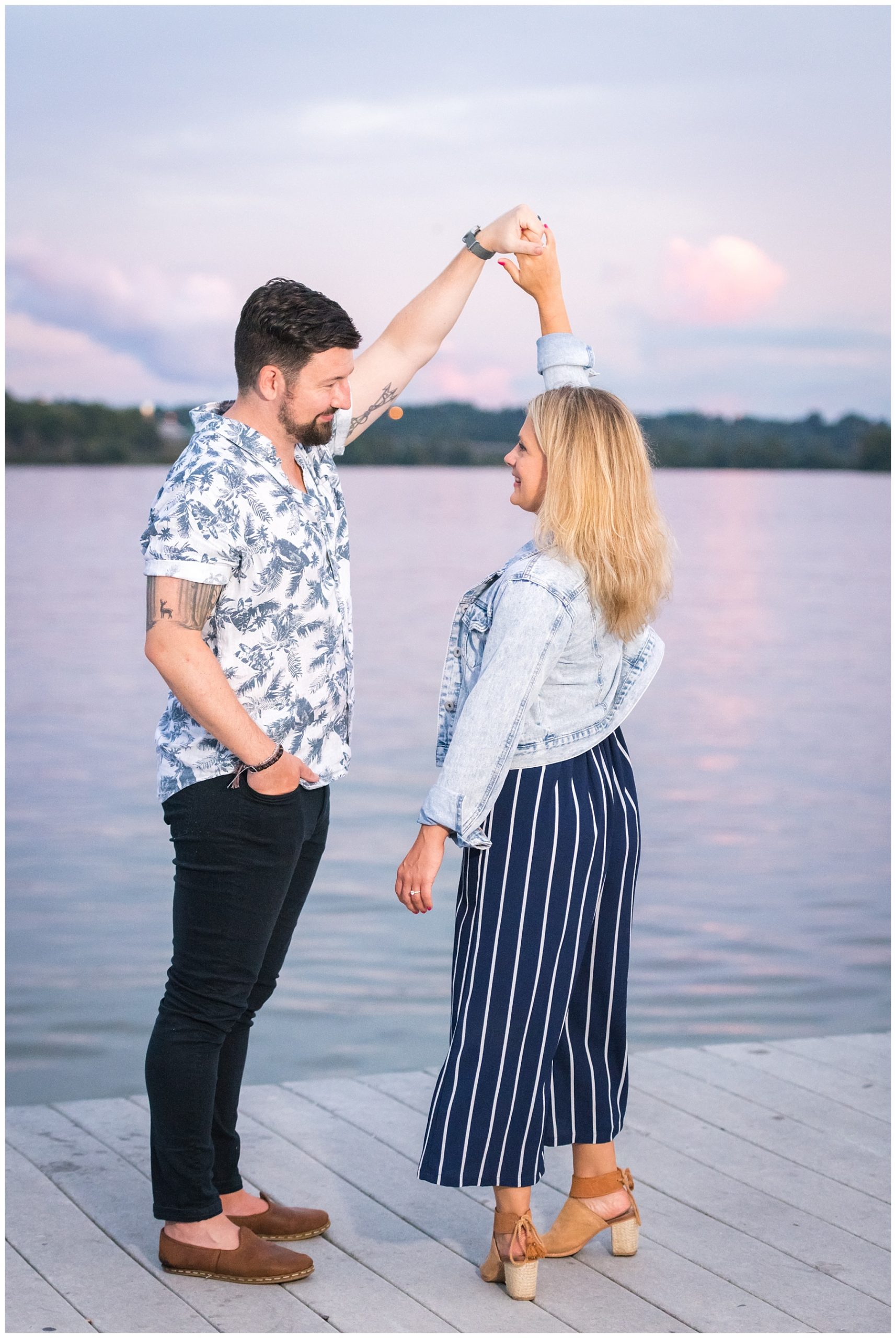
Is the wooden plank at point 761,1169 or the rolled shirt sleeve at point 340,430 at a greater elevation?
the rolled shirt sleeve at point 340,430

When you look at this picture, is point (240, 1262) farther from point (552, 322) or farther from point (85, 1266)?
point (552, 322)

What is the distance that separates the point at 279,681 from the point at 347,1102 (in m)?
1.35

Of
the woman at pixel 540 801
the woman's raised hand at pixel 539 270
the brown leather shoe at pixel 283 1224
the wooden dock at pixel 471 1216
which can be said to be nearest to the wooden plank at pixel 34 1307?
the wooden dock at pixel 471 1216

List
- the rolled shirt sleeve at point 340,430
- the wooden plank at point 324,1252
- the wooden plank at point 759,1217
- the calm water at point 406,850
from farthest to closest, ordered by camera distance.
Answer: the calm water at point 406,850
the rolled shirt sleeve at point 340,430
the wooden plank at point 759,1217
the wooden plank at point 324,1252

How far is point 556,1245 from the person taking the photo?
8.95 feet

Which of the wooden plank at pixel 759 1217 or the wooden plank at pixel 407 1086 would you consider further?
the wooden plank at pixel 407 1086

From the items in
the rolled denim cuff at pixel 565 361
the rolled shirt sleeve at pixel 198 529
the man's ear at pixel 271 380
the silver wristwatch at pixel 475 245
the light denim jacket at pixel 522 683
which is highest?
the silver wristwatch at pixel 475 245

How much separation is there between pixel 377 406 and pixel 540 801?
3.09 ft

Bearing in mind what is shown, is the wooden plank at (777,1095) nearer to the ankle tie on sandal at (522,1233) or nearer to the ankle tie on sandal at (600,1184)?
the ankle tie on sandal at (600,1184)

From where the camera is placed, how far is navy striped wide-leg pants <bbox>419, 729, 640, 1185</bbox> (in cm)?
256

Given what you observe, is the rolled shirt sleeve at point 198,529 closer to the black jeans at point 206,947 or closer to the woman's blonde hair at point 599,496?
the black jeans at point 206,947

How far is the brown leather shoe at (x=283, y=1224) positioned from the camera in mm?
2791

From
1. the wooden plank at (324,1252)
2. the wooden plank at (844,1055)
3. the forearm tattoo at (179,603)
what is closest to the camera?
the forearm tattoo at (179,603)

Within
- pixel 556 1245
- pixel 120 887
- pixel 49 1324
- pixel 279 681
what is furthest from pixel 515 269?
pixel 120 887
